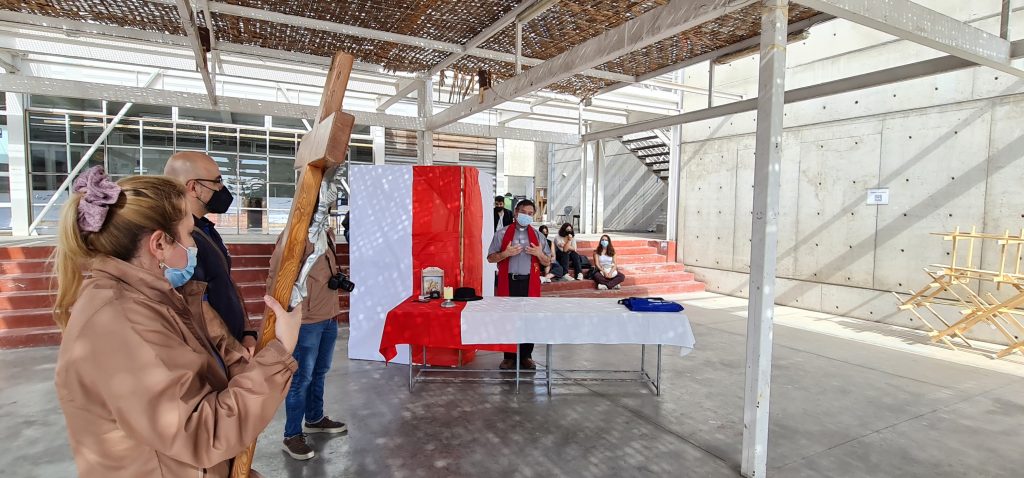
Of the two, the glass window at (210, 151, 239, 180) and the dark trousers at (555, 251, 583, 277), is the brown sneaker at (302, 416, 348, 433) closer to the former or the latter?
the dark trousers at (555, 251, 583, 277)

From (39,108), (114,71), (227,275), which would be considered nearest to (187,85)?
(114,71)

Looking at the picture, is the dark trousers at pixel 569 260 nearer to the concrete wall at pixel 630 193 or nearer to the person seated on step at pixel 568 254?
the person seated on step at pixel 568 254

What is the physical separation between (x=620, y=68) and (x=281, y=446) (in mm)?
4930

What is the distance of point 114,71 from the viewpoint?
10.4 meters

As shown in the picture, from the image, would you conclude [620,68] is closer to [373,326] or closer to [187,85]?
[373,326]

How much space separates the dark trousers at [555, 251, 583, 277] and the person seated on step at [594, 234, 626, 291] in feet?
1.00

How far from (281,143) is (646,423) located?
11714 millimetres

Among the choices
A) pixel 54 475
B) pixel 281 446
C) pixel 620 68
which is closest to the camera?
pixel 54 475

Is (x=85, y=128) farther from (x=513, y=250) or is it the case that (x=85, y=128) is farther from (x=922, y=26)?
(x=922, y=26)

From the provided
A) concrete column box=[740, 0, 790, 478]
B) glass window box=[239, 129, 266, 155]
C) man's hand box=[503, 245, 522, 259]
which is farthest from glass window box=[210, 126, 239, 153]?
concrete column box=[740, 0, 790, 478]

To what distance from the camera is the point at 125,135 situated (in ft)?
36.2

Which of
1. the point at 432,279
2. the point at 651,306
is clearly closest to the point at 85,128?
the point at 432,279

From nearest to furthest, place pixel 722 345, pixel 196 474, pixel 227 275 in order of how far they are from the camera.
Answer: pixel 196 474, pixel 227 275, pixel 722 345

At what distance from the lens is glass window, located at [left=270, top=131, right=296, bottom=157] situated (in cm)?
1235
